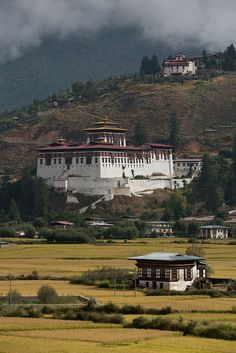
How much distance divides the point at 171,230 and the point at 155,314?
259ft

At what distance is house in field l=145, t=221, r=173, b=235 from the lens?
139 meters

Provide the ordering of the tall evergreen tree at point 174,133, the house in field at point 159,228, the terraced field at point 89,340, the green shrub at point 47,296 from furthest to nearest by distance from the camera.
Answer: the tall evergreen tree at point 174,133 → the house in field at point 159,228 → the green shrub at point 47,296 → the terraced field at point 89,340

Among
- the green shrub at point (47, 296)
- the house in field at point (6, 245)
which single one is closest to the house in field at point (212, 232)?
the house in field at point (6, 245)

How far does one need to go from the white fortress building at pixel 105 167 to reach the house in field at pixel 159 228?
13661 mm

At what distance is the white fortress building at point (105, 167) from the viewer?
15675 cm

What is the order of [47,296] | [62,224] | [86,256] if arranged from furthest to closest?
[62,224]
[86,256]
[47,296]

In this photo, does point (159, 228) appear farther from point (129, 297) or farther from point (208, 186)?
point (129, 297)

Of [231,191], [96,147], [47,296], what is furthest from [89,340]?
[231,191]

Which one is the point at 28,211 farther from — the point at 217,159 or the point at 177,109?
the point at 177,109

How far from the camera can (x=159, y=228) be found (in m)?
142

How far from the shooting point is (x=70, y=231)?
420ft

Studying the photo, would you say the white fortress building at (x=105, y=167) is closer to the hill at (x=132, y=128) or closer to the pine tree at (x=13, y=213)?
the pine tree at (x=13, y=213)

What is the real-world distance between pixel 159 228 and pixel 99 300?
244ft

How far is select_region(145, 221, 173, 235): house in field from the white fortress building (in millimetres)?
13661
